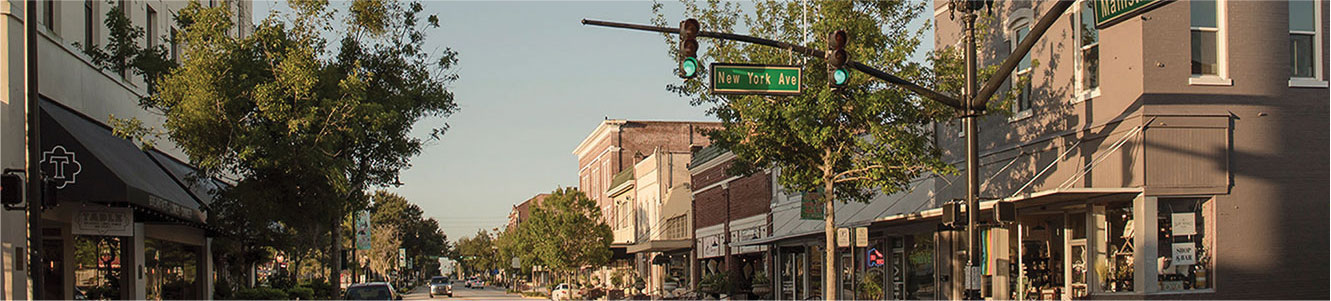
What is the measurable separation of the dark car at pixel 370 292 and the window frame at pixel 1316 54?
20.5 m

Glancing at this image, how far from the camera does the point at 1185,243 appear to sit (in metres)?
20.5

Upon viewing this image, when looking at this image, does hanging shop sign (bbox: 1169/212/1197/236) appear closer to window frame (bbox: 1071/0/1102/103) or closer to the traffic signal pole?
window frame (bbox: 1071/0/1102/103)

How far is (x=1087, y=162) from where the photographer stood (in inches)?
864

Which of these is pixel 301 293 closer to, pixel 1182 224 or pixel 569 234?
pixel 569 234

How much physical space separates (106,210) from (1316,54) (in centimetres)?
2262

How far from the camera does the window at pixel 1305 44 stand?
20906mm

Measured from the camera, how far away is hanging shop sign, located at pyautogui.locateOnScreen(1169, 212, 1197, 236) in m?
20.5

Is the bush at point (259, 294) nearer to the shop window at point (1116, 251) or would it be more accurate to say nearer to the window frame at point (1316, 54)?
the shop window at point (1116, 251)

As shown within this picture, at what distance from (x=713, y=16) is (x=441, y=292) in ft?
168

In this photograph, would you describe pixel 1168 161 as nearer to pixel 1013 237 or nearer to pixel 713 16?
pixel 1013 237

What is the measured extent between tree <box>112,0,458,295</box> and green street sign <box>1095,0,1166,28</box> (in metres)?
14.2

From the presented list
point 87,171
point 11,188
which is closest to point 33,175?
point 11,188

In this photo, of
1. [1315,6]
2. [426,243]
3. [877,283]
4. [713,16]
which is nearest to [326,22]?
[713,16]

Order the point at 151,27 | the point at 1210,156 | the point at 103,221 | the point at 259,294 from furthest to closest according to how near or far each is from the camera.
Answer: the point at 259,294, the point at 151,27, the point at 103,221, the point at 1210,156
